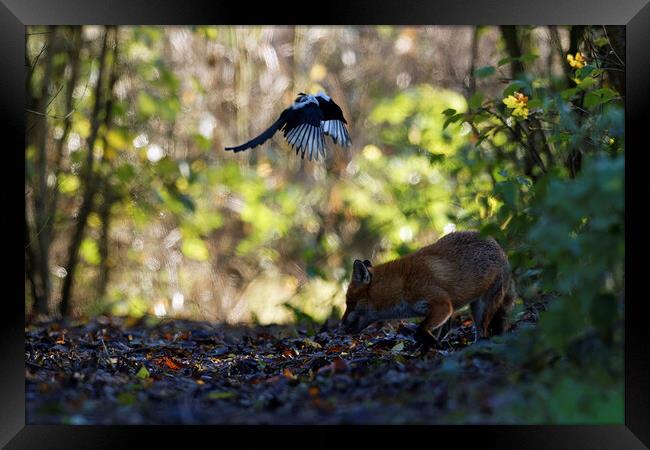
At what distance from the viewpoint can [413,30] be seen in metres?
14.8

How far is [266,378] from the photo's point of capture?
223 inches

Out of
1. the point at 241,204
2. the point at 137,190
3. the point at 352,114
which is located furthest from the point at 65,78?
the point at 352,114

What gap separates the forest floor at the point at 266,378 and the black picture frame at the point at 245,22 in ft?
0.35

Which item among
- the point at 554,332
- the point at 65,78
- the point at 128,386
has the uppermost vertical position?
the point at 65,78

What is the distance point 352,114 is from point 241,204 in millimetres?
2662

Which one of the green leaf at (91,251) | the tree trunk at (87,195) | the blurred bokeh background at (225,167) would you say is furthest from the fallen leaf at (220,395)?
the green leaf at (91,251)

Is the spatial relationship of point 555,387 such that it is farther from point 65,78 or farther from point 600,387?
point 65,78

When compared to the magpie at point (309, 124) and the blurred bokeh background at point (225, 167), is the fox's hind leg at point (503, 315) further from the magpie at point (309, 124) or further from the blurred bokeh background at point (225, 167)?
the blurred bokeh background at point (225, 167)

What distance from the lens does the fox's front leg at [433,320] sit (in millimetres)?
6023

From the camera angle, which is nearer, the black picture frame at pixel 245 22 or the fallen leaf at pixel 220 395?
the black picture frame at pixel 245 22

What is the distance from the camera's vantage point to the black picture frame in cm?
439

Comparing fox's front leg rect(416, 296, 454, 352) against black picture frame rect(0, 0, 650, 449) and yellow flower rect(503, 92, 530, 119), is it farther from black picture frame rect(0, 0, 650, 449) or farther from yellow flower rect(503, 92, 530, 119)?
black picture frame rect(0, 0, 650, 449)

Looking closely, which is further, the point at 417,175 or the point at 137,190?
the point at 417,175

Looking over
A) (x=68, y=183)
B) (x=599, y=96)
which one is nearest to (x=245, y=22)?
(x=599, y=96)
